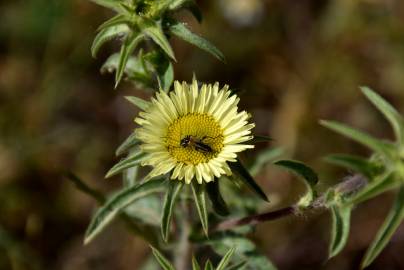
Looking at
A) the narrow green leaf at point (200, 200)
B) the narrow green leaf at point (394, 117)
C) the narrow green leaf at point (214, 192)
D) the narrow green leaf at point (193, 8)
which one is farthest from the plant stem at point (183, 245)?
the narrow green leaf at point (394, 117)

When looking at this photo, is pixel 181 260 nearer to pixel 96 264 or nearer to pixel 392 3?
pixel 96 264

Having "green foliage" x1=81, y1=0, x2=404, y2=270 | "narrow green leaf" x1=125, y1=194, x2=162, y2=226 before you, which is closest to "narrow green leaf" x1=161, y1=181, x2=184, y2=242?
"green foliage" x1=81, y1=0, x2=404, y2=270

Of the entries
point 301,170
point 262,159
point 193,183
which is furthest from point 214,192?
point 262,159

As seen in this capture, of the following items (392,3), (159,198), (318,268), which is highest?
(392,3)

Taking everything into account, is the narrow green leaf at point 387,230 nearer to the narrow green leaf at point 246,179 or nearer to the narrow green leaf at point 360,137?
the narrow green leaf at point 360,137

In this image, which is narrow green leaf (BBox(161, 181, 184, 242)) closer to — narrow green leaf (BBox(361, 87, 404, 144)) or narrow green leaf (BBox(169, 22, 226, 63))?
narrow green leaf (BBox(169, 22, 226, 63))

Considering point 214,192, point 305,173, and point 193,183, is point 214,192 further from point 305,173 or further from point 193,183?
point 305,173

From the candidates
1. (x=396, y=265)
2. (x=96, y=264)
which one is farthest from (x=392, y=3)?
(x=96, y=264)
